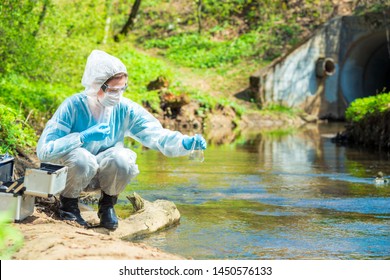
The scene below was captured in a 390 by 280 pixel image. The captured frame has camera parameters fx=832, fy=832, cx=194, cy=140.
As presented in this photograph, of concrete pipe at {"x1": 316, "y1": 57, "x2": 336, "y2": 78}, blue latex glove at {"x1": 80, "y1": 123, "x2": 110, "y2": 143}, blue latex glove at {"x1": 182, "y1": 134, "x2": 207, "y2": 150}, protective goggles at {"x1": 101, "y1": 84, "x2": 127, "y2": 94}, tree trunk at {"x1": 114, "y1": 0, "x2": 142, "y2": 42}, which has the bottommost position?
blue latex glove at {"x1": 182, "y1": 134, "x2": 207, "y2": 150}

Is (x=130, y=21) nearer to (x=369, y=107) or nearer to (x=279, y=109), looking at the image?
(x=279, y=109)

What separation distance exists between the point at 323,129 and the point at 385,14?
592 cm

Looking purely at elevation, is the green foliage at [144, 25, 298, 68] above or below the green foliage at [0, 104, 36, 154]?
above

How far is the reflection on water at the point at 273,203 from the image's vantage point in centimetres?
672

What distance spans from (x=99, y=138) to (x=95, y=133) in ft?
0.25

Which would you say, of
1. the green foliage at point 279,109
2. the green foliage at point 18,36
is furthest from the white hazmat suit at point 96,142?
the green foliage at point 279,109

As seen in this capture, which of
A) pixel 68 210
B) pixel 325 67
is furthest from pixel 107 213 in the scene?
pixel 325 67

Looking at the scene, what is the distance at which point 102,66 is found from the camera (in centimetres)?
694

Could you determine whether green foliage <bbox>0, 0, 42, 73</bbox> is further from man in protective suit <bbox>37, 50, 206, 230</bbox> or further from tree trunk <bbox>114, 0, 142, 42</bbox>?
tree trunk <bbox>114, 0, 142, 42</bbox>

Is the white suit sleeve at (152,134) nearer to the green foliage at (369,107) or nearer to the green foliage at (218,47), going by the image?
the green foliage at (369,107)

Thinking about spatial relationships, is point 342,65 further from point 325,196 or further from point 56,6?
point 325,196

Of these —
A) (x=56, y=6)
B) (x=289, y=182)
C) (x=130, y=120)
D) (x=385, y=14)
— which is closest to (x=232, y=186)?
(x=289, y=182)

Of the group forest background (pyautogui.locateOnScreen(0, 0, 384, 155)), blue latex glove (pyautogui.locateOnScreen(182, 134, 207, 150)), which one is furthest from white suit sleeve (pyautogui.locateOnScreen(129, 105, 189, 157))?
forest background (pyautogui.locateOnScreen(0, 0, 384, 155))

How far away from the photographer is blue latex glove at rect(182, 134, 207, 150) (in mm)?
6910
